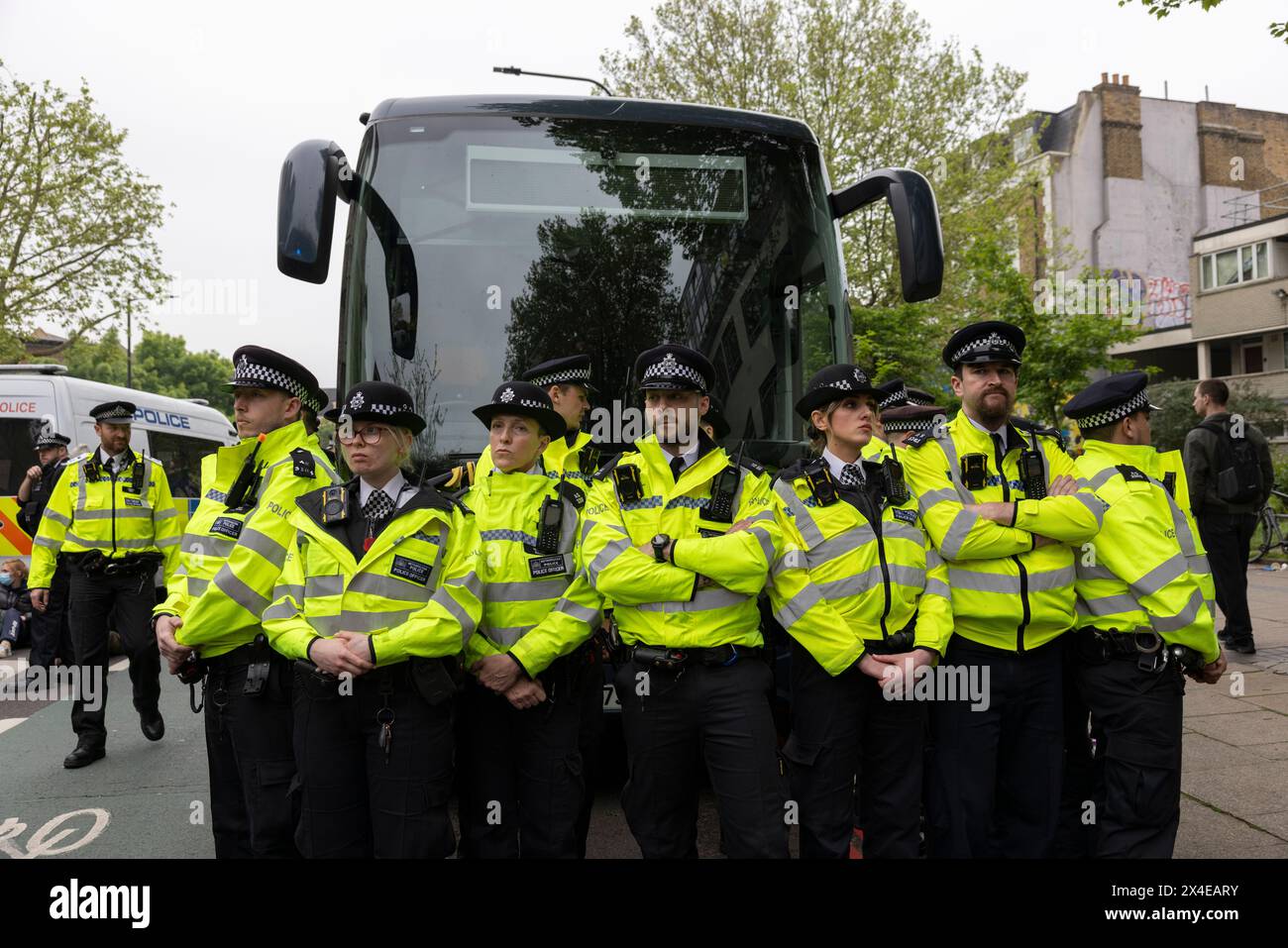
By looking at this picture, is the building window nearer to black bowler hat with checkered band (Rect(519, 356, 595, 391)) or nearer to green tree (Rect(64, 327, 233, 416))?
black bowler hat with checkered band (Rect(519, 356, 595, 391))

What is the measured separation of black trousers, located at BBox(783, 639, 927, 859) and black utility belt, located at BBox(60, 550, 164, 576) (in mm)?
4677

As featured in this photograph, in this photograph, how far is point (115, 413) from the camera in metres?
6.39

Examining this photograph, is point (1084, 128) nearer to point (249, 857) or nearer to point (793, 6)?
point (793, 6)

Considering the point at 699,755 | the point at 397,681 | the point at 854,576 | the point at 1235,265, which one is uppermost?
the point at 1235,265

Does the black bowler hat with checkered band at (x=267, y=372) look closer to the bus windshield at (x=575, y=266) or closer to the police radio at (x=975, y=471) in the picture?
the bus windshield at (x=575, y=266)

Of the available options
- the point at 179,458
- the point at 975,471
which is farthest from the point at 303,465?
the point at 179,458

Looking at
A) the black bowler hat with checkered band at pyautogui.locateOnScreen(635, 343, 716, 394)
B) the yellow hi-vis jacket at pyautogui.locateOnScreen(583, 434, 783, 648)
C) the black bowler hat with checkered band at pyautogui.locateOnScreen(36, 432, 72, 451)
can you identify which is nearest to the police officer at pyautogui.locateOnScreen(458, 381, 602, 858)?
the yellow hi-vis jacket at pyautogui.locateOnScreen(583, 434, 783, 648)

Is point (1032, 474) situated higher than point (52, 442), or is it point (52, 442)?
point (52, 442)

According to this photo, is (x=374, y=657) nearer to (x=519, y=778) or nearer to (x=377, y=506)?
(x=377, y=506)

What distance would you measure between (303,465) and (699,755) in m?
1.77

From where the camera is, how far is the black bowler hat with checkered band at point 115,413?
6344 mm

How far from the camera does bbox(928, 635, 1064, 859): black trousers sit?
136 inches

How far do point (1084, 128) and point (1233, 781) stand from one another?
41.7 m

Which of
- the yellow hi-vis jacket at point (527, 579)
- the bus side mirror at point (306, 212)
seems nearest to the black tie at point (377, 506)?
the yellow hi-vis jacket at point (527, 579)
